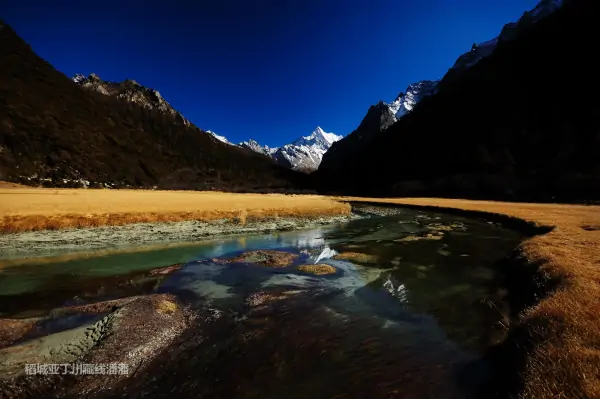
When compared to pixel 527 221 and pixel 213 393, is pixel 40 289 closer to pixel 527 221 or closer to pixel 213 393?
pixel 213 393

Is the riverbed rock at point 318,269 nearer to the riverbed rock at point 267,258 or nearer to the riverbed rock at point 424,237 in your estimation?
the riverbed rock at point 267,258

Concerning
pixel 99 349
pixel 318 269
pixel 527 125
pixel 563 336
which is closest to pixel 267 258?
pixel 318 269

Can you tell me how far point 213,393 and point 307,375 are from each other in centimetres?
258

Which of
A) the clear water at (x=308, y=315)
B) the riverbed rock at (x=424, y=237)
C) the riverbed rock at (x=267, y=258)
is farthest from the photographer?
the riverbed rock at (x=424, y=237)

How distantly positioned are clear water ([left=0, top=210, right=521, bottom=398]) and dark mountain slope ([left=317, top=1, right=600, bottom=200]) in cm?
8940

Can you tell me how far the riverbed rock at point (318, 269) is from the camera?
20.2 meters

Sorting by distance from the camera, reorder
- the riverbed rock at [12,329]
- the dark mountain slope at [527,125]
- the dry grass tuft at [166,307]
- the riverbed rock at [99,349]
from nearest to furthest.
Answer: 1. the riverbed rock at [99,349]
2. the riverbed rock at [12,329]
3. the dry grass tuft at [166,307]
4. the dark mountain slope at [527,125]

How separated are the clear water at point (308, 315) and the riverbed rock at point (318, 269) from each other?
64cm

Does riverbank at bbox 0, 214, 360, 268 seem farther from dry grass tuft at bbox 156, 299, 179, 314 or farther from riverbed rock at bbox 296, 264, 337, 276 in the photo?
riverbed rock at bbox 296, 264, 337, 276

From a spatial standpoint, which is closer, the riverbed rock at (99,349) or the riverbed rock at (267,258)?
the riverbed rock at (99,349)

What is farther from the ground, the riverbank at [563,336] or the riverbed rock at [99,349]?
the riverbank at [563,336]

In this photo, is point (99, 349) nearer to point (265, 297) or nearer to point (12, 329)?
point (12, 329)

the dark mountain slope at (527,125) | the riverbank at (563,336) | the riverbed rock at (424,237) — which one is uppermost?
the dark mountain slope at (527,125)

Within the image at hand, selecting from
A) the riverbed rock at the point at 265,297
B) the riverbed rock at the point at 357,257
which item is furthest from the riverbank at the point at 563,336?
the riverbed rock at the point at 357,257
